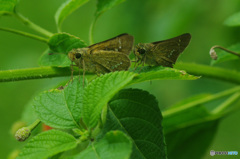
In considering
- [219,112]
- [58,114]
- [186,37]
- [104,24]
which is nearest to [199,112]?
[219,112]

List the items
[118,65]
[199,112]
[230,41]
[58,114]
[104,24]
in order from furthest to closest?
[104,24]
[230,41]
[199,112]
[118,65]
[58,114]

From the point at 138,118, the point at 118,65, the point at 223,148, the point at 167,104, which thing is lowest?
the point at 223,148

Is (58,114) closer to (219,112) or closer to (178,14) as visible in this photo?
(219,112)

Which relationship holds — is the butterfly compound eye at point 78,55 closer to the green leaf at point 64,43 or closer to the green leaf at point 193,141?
the green leaf at point 64,43

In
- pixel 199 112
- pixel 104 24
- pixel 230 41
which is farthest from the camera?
pixel 104 24

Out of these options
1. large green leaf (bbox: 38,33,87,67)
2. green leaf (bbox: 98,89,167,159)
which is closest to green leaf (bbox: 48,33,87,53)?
large green leaf (bbox: 38,33,87,67)

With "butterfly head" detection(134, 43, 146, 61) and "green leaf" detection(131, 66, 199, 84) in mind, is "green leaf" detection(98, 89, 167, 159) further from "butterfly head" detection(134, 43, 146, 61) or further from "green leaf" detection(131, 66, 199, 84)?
"butterfly head" detection(134, 43, 146, 61)

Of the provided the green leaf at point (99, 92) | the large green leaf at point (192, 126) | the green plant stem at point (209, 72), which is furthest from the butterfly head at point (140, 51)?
the large green leaf at point (192, 126)
